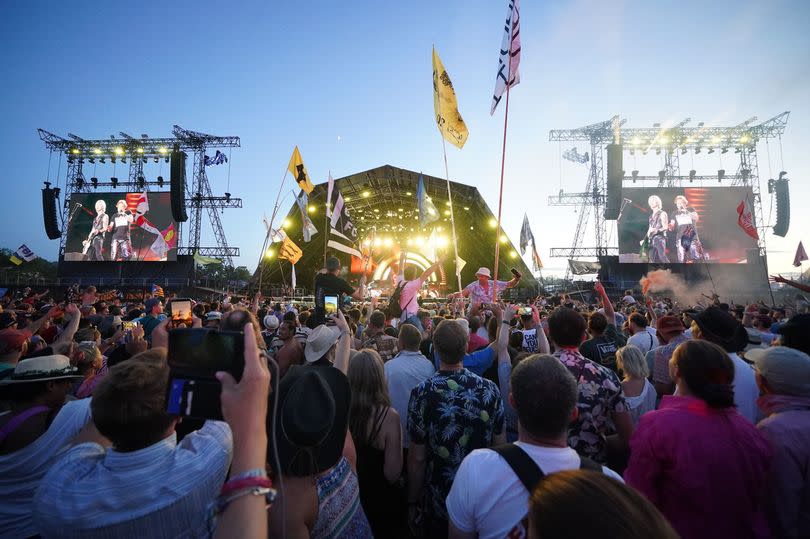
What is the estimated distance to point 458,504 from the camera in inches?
62.6

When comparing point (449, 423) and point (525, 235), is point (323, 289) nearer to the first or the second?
point (449, 423)

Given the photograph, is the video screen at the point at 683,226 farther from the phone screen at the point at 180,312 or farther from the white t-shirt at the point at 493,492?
the white t-shirt at the point at 493,492

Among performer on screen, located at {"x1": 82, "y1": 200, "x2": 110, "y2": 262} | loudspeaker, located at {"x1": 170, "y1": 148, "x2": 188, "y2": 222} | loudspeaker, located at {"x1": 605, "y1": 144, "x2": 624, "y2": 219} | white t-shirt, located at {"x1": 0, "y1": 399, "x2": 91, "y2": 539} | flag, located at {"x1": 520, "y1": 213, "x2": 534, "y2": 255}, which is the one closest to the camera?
white t-shirt, located at {"x1": 0, "y1": 399, "x2": 91, "y2": 539}

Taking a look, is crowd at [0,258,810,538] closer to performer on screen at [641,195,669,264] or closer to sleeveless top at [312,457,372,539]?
sleeveless top at [312,457,372,539]

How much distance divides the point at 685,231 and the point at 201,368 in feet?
122

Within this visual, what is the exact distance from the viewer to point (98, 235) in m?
30.5

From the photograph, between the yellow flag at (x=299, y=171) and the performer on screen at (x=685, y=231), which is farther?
the performer on screen at (x=685, y=231)

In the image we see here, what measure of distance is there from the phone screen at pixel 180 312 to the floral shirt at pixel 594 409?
520 cm

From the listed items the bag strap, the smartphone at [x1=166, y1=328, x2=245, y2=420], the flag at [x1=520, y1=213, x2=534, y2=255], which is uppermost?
the flag at [x1=520, y1=213, x2=534, y2=255]

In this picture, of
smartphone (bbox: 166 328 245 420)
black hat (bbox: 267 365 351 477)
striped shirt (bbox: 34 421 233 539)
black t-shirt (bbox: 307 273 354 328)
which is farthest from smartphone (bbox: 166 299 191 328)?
smartphone (bbox: 166 328 245 420)

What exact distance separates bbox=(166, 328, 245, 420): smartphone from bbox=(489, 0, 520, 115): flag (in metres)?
6.73

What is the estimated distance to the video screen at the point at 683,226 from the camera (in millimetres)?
29594

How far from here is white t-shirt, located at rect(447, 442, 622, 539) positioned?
1.46 meters

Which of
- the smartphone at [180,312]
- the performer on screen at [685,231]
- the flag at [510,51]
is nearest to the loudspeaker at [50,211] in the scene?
the smartphone at [180,312]
